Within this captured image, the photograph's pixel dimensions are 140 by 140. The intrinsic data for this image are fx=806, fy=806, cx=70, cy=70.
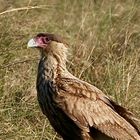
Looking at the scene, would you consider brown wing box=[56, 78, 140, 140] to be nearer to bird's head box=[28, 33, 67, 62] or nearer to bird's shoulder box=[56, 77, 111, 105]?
bird's shoulder box=[56, 77, 111, 105]

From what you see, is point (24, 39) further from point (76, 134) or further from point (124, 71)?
point (76, 134)

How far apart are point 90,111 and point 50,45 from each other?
2.38 ft

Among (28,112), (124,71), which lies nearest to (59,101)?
(28,112)

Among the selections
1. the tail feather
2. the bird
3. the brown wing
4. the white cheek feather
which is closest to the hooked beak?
the white cheek feather

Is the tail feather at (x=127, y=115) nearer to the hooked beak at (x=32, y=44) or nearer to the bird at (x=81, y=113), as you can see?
the bird at (x=81, y=113)

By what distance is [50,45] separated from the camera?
22.0ft

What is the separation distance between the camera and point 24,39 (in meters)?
7.84

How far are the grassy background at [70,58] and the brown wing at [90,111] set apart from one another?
23.4 inches

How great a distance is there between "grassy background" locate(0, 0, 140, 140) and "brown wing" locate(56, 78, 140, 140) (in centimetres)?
59

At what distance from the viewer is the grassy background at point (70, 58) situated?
7012mm

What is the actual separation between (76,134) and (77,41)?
249 centimetres

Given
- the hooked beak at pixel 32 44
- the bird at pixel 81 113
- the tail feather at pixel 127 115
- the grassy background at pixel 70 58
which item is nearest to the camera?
the bird at pixel 81 113

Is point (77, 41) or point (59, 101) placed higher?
point (59, 101)

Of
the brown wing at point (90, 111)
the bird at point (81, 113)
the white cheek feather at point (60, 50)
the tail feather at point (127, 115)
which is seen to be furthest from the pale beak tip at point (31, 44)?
the tail feather at point (127, 115)
